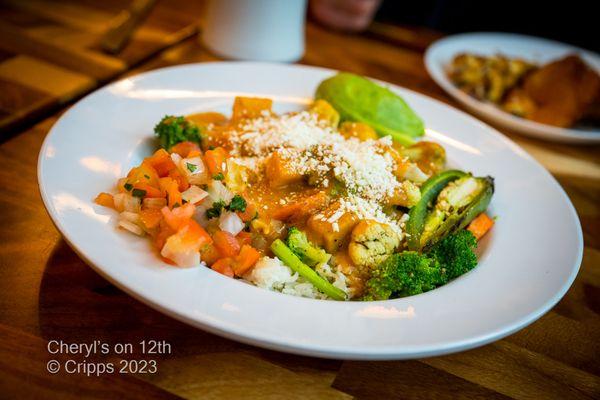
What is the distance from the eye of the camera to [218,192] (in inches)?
84.0

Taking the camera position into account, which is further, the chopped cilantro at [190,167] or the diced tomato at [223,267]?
the chopped cilantro at [190,167]

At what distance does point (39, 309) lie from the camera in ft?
6.01

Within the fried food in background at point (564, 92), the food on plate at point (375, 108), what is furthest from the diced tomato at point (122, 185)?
the fried food in background at point (564, 92)

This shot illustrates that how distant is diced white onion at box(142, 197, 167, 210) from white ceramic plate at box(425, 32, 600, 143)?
2.63 metres

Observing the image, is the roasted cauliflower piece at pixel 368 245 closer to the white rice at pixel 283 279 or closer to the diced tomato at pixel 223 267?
the white rice at pixel 283 279

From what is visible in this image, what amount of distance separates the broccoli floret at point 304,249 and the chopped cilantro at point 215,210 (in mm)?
307

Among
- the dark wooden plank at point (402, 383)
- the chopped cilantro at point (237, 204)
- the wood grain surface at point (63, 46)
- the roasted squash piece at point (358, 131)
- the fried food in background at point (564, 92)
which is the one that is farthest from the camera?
the fried food in background at point (564, 92)

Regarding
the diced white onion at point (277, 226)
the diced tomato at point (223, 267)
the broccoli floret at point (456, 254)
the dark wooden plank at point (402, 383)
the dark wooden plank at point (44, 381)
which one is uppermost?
the broccoli floret at point (456, 254)

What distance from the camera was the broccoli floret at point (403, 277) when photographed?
2.04m

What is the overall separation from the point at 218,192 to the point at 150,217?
302mm

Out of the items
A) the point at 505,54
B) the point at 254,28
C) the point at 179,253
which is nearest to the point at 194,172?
the point at 179,253

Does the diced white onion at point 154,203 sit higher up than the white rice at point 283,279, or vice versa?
the diced white onion at point 154,203

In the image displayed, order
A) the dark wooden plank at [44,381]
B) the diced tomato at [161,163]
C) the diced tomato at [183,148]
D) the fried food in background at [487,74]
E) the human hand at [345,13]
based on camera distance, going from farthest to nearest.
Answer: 1. the human hand at [345,13]
2. the fried food in background at [487,74]
3. the diced tomato at [183,148]
4. the diced tomato at [161,163]
5. the dark wooden plank at [44,381]

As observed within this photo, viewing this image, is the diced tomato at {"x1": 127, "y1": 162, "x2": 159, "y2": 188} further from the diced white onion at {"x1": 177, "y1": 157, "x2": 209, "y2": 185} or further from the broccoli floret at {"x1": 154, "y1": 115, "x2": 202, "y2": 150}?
the broccoli floret at {"x1": 154, "y1": 115, "x2": 202, "y2": 150}
